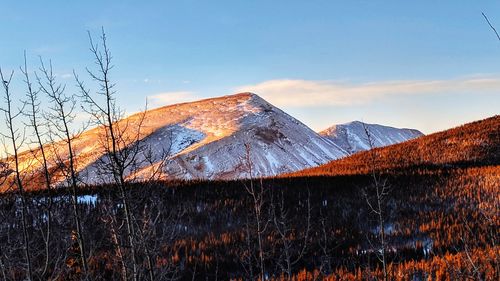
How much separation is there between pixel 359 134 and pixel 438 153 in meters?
135

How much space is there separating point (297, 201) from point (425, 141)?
15.7 m

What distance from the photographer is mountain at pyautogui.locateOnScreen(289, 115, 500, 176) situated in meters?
27.5

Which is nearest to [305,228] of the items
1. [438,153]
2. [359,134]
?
[438,153]

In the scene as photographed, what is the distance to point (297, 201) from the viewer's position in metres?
21.2

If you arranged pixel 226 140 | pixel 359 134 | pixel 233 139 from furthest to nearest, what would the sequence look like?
1. pixel 359 134
2. pixel 233 139
3. pixel 226 140

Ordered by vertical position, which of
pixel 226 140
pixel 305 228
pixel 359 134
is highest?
pixel 359 134

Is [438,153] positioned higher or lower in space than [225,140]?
lower

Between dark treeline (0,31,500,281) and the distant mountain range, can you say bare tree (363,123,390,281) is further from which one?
the distant mountain range

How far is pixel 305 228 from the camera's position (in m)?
18.2

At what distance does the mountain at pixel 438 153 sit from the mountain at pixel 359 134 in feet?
363

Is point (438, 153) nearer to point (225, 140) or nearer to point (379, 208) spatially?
point (379, 208)

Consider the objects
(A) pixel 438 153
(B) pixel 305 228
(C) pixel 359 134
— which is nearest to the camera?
(B) pixel 305 228

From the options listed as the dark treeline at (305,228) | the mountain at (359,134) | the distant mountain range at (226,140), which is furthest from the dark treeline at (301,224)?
the mountain at (359,134)

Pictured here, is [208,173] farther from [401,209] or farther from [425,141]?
[401,209]
